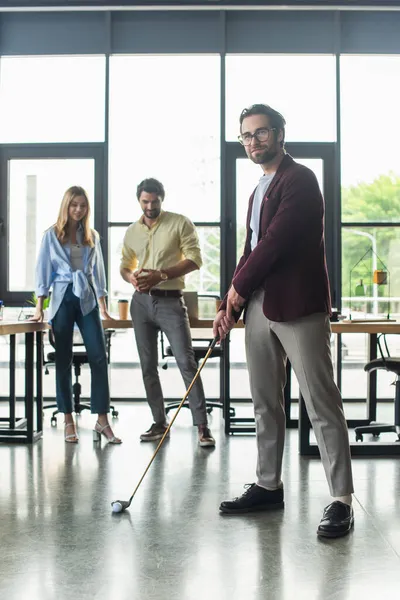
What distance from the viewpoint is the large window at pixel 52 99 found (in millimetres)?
6684

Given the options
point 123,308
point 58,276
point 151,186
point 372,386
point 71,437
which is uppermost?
point 151,186

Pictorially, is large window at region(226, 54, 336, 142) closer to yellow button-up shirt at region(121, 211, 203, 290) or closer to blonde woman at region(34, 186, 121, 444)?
yellow button-up shirt at region(121, 211, 203, 290)

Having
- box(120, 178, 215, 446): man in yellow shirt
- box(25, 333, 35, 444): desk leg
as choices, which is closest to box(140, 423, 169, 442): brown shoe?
box(120, 178, 215, 446): man in yellow shirt

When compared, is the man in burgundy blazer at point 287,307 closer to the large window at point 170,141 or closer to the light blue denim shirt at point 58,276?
the light blue denim shirt at point 58,276

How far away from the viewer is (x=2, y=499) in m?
3.28

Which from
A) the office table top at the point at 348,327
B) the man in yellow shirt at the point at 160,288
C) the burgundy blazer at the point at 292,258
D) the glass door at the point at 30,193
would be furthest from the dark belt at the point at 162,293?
the glass door at the point at 30,193

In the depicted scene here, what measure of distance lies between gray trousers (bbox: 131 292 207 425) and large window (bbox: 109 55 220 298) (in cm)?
205

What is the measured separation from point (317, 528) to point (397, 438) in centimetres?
221

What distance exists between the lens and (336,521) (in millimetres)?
2730

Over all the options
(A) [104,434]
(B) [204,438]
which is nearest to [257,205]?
(B) [204,438]

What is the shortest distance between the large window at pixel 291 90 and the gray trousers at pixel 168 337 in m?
2.66

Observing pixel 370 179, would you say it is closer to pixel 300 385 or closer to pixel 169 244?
pixel 169 244

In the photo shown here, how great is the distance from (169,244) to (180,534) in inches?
89.0

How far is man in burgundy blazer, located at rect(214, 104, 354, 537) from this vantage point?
109 inches
